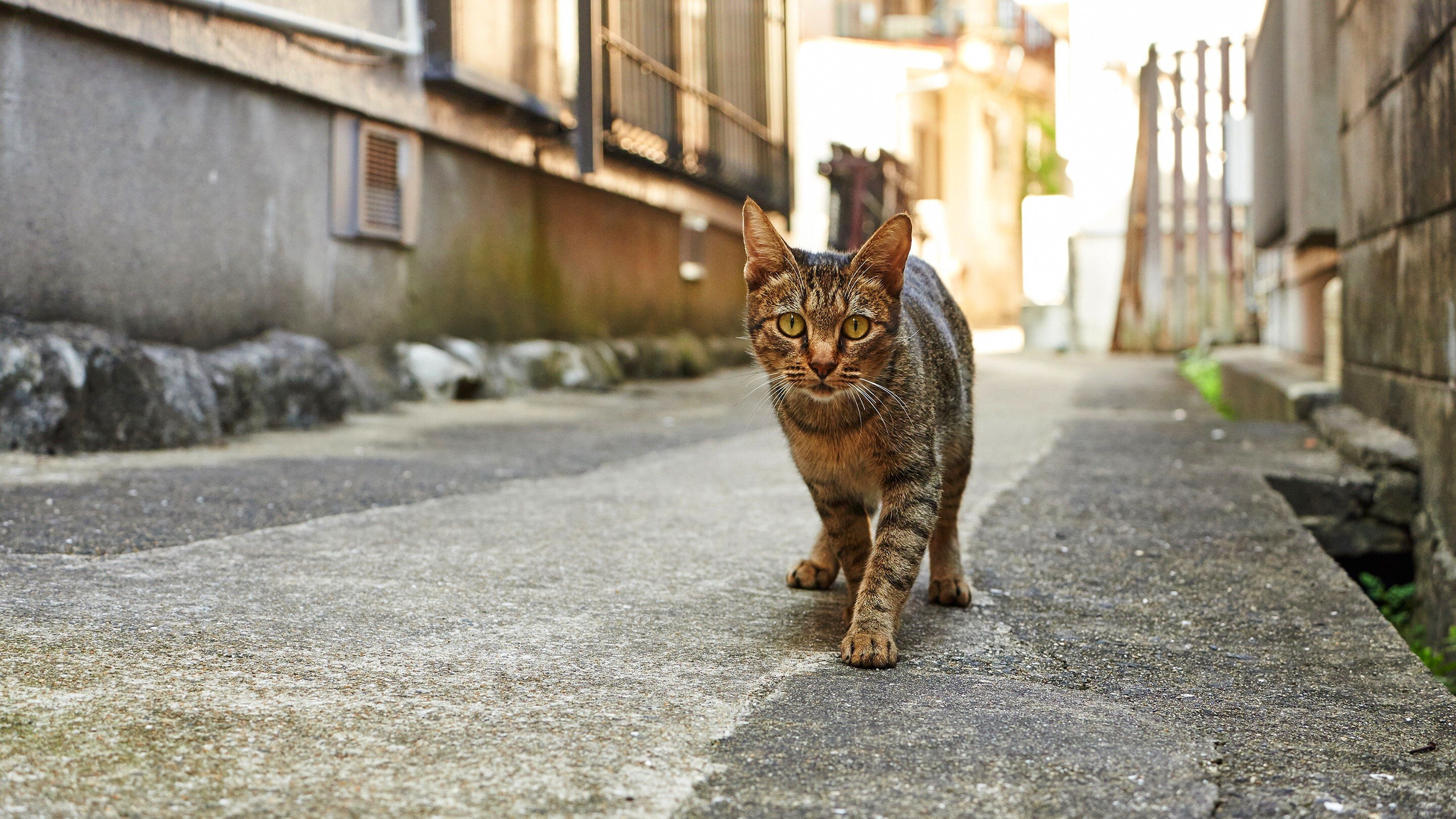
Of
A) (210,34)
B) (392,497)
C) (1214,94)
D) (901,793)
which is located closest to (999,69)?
(1214,94)

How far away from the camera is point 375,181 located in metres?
6.90

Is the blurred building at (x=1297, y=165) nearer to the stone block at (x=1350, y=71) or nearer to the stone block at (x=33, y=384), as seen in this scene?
the stone block at (x=1350, y=71)

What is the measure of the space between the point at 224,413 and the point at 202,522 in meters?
2.11

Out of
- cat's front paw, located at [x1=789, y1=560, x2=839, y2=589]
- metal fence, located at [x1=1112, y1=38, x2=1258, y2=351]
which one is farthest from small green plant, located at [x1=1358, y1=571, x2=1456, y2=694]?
metal fence, located at [x1=1112, y1=38, x2=1258, y2=351]

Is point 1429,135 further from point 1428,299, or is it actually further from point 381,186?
point 381,186

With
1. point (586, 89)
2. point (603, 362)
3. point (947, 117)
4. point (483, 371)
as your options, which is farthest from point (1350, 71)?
point (947, 117)

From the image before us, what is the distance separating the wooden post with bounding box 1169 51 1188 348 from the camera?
43.5ft

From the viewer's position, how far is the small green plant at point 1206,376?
28.4 ft

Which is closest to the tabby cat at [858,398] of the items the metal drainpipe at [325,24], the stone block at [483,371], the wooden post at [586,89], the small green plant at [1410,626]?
the small green plant at [1410,626]

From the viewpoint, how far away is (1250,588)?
9.36 feet

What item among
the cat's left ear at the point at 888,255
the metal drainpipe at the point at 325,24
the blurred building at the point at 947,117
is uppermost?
the blurred building at the point at 947,117

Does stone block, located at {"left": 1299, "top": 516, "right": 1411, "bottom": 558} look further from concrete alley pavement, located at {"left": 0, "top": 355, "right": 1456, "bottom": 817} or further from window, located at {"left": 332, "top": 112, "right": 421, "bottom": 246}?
window, located at {"left": 332, "top": 112, "right": 421, "bottom": 246}

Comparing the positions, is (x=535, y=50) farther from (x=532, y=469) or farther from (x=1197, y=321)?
(x=1197, y=321)

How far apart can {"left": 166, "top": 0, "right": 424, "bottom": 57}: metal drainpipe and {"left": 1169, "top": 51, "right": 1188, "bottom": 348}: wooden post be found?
906 centimetres
